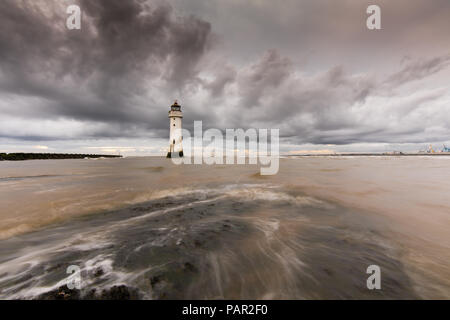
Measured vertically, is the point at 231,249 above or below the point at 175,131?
below

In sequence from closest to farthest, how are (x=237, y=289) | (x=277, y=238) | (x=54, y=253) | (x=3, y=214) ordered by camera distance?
(x=237, y=289)
(x=54, y=253)
(x=277, y=238)
(x=3, y=214)

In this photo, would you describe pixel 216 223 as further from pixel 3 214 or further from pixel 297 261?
pixel 3 214

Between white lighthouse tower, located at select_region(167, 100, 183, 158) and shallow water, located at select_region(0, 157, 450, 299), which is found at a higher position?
white lighthouse tower, located at select_region(167, 100, 183, 158)

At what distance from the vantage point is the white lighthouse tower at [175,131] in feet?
132

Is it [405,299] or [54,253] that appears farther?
[54,253]

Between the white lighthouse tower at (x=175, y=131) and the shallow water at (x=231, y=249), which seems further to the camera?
the white lighthouse tower at (x=175, y=131)

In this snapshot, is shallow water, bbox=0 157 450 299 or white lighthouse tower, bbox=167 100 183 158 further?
white lighthouse tower, bbox=167 100 183 158

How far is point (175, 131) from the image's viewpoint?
40406 millimetres

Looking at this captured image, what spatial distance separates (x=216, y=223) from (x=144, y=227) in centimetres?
166

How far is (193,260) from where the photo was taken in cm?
260

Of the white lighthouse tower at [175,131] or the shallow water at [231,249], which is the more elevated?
the white lighthouse tower at [175,131]

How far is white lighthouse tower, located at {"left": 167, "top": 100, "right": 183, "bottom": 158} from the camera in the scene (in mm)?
40094
